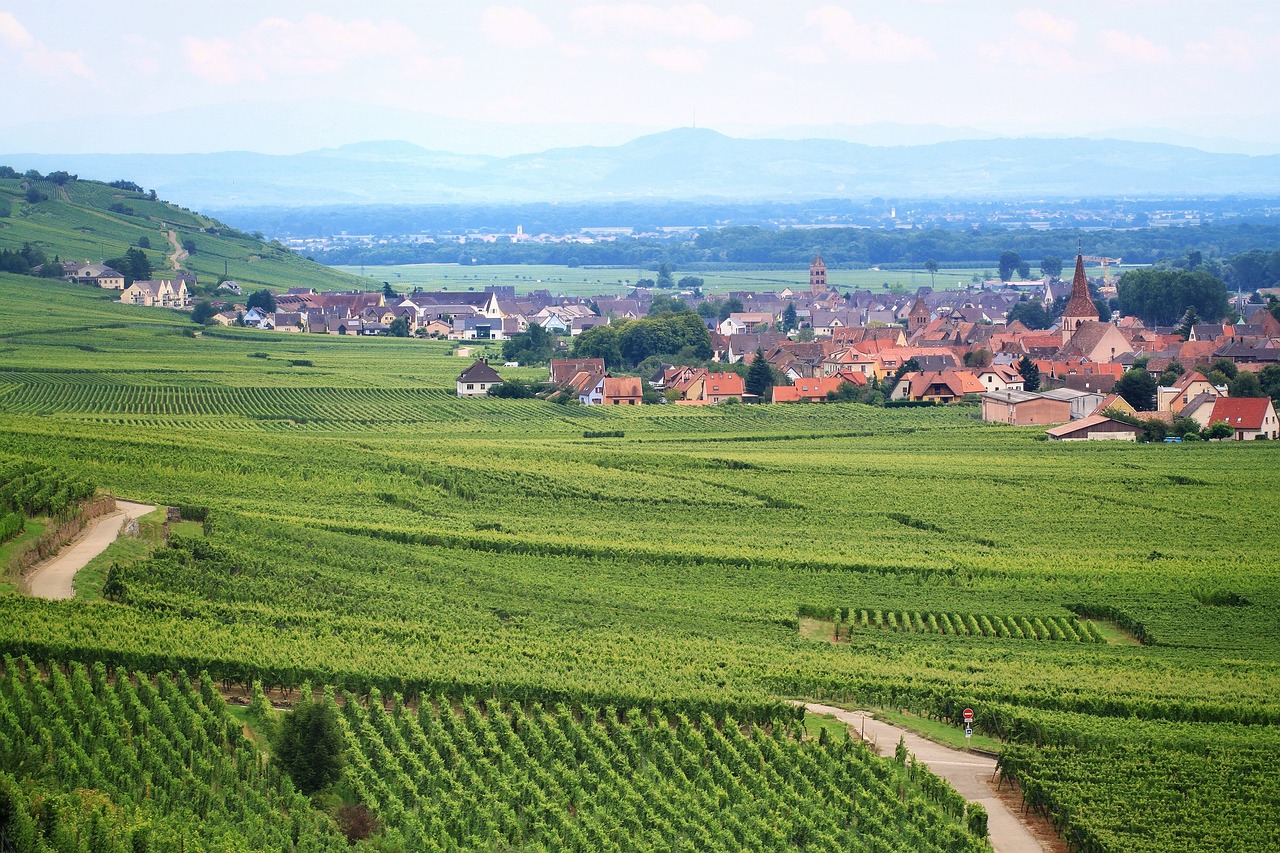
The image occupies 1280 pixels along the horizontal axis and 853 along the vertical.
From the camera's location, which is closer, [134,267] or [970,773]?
[970,773]

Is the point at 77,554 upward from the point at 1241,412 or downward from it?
upward

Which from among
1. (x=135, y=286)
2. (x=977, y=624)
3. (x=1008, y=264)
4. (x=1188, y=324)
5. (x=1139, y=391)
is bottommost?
(x=977, y=624)

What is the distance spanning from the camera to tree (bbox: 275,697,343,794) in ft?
80.2

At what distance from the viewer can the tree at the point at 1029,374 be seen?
81250 millimetres

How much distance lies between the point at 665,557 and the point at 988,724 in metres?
14.8

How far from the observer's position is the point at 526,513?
1928 inches

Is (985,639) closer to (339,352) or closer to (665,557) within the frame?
(665,557)

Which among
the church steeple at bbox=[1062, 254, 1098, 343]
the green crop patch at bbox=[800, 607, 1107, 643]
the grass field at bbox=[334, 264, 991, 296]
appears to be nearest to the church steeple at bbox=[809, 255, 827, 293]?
the grass field at bbox=[334, 264, 991, 296]

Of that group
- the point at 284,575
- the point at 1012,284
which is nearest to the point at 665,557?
the point at 284,575

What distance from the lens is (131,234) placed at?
143m

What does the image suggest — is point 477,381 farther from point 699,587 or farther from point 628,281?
point 628,281

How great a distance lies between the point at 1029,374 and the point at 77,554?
5599 centimetres

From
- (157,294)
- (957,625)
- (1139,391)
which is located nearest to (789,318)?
(157,294)

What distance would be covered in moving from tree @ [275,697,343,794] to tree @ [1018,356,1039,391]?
201ft
